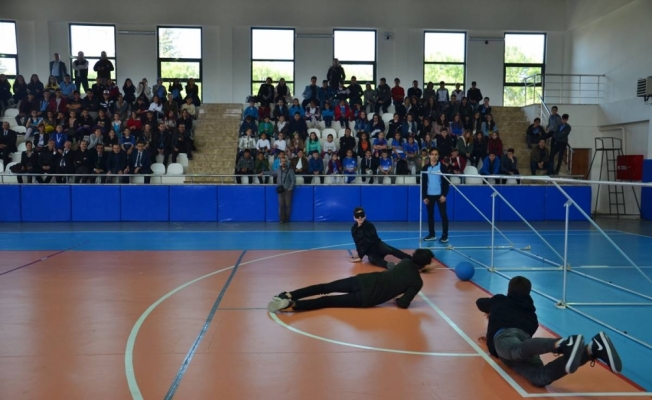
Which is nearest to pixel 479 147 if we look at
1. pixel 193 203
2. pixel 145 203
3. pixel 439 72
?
pixel 439 72

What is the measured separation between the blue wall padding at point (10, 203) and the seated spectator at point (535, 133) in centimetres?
2086

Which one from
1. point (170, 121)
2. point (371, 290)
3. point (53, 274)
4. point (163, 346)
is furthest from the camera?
point (170, 121)

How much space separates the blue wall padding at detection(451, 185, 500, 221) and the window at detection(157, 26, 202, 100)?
50.0ft

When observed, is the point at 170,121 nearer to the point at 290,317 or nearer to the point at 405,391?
the point at 290,317

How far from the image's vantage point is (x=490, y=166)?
2141 centimetres

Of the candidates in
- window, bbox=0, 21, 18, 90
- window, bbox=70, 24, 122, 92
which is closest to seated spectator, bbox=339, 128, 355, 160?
window, bbox=70, 24, 122, 92

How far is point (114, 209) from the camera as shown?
19.7 metres

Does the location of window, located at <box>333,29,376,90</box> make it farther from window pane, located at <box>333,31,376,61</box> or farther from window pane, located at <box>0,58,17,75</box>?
window pane, located at <box>0,58,17,75</box>

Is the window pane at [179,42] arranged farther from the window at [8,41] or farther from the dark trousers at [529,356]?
the dark trousers at [529,356]

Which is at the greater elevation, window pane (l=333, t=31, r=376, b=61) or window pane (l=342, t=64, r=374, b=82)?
window pane (l=333, t=31, r=376, b=61)

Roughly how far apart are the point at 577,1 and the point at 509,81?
16.4 ft

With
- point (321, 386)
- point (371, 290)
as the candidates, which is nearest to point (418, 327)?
point (371, 290)

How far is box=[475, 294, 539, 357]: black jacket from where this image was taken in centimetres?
556

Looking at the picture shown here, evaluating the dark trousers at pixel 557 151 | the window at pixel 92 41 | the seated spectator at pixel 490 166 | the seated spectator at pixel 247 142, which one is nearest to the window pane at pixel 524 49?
the dark trousers at pixel 557 151
